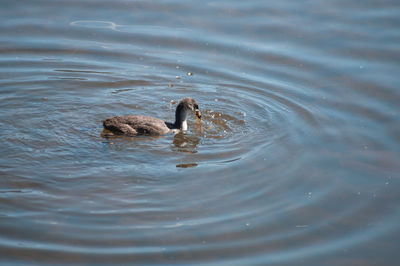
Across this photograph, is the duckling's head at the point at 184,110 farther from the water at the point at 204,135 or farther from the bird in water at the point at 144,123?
the water at the point at 204,135

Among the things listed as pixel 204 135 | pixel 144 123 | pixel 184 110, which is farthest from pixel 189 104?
pixel 144 123

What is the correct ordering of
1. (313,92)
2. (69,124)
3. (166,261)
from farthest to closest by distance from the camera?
(313,92)
(69,124)
(166,261)

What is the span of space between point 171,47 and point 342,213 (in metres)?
6.89

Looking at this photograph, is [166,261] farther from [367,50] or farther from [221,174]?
[367,50]

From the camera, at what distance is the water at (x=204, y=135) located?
716 cm

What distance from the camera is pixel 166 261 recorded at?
6.72 m

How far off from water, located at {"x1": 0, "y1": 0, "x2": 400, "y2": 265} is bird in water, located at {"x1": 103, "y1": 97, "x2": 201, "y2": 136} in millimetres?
192

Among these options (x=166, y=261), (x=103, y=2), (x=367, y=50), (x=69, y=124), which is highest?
(x=103, y=2)

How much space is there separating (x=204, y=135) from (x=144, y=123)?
1095 millimetres

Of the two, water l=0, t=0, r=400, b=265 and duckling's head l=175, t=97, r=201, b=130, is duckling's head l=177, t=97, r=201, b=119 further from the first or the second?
water l=0, t=0, r=400, b=265

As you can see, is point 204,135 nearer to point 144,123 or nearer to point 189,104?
point 189,104

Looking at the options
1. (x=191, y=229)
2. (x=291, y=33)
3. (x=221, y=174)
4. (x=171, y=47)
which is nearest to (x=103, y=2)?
(x=171, y=47)

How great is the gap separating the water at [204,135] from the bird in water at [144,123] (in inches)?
7.6

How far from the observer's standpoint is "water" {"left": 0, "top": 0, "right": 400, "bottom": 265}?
23.5 ft
